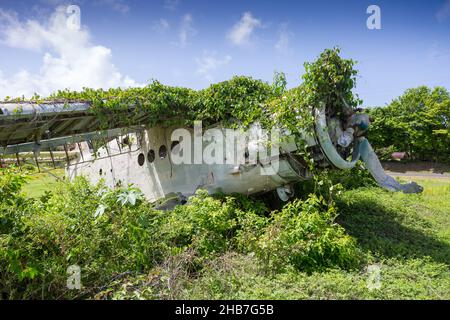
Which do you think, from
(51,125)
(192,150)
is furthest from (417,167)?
(51,125)

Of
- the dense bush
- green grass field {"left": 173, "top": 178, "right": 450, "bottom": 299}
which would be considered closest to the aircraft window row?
the dense bush

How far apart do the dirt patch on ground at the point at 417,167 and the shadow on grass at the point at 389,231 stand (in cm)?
2880

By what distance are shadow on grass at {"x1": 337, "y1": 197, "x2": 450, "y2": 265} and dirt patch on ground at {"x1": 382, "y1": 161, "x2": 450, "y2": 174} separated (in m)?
28.8

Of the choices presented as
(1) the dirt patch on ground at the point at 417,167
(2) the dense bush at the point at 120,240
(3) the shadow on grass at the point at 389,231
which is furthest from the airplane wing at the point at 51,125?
(1) the dirt patch on ground at the point at 417,167

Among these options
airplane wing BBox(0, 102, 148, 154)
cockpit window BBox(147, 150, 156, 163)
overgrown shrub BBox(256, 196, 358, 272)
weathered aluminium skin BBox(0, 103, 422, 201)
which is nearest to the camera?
overgrown shrub BBox(256, 196, 358, 272)

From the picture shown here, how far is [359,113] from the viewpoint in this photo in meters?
9.91

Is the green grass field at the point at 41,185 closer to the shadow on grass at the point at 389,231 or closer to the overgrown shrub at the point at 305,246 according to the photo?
the overgrown shrub at the point at 305,246

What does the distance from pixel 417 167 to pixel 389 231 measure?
34.1 metres

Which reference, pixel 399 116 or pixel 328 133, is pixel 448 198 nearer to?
pixel 328 133

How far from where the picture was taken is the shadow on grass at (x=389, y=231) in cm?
905

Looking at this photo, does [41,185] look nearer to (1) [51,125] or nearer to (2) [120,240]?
(1) [51,125]

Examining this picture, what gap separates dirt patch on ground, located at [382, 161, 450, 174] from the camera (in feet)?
125

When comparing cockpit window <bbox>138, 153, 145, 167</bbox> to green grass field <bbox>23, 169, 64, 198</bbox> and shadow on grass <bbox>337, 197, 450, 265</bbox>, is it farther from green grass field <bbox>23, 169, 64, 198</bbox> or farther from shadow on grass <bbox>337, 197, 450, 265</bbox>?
shadow on grass <bbox>337, 197, 450, 265</bbox>
